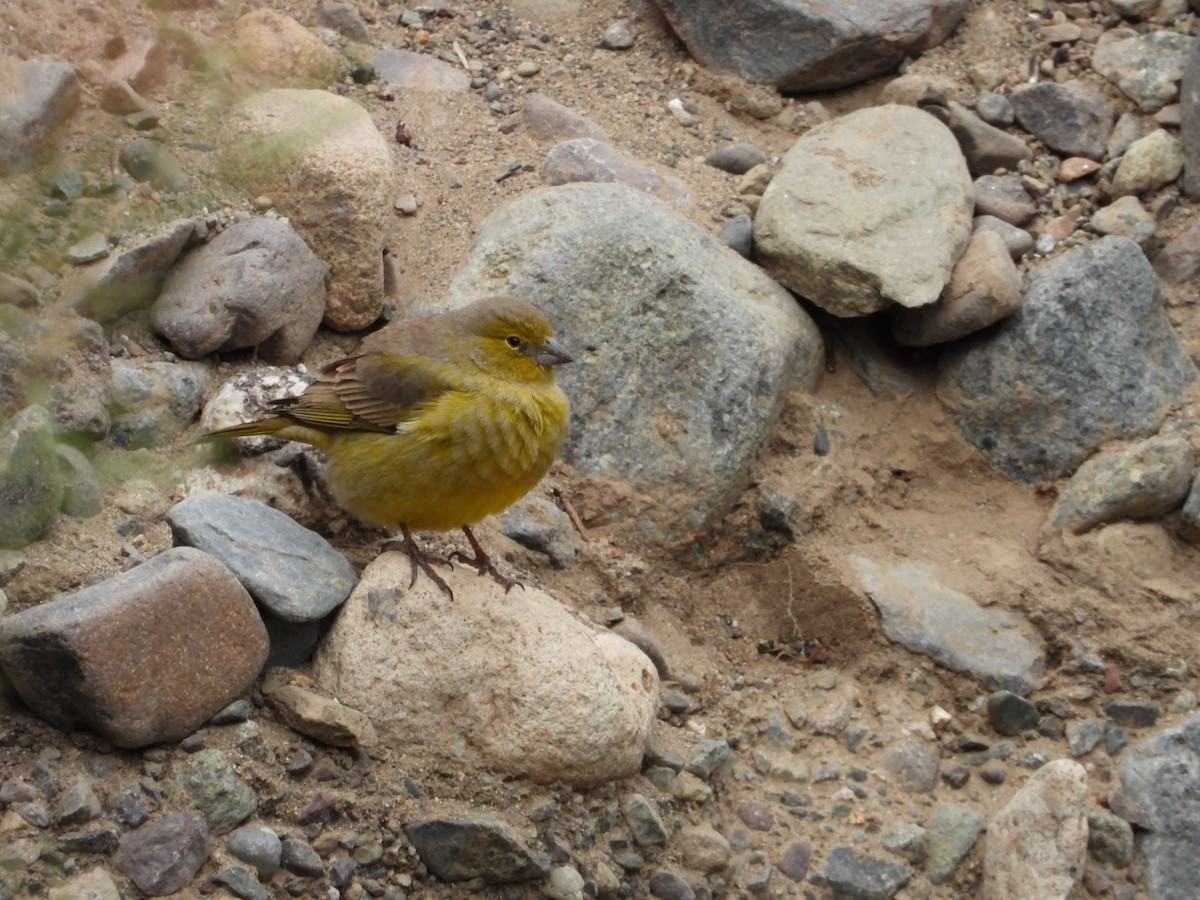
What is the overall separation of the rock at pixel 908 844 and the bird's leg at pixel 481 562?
5.01 feet

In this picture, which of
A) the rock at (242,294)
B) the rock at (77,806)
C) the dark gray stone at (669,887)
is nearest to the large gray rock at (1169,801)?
the dark gray stone at (669,887)

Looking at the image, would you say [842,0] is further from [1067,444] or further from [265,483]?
[265,483]

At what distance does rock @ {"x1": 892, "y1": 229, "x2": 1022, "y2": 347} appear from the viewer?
6.04 m

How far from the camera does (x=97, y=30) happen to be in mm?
1644

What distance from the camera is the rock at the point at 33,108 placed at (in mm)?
1572

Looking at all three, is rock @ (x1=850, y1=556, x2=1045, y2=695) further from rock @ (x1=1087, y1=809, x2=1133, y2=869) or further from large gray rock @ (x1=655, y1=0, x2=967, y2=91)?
large gray rock @ (x1=655, y1=0, x2=967, y2=91)

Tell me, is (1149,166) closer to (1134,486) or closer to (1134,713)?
(1134,486)

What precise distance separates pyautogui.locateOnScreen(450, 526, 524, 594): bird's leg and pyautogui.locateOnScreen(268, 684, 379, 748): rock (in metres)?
0.69

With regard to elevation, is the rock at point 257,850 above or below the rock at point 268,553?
below

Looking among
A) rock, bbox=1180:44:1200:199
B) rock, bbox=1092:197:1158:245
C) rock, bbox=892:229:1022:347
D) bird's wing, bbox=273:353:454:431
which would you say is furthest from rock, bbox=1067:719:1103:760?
rock, bbox=1180:44:1200:199

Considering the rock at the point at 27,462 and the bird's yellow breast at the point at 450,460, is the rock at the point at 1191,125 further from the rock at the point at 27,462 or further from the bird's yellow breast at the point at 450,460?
the rock at the point at 27,462

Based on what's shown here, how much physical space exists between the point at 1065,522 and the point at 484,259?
101 inches

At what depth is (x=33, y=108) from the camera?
1738 mm

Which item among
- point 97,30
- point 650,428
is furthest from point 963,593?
point 97,30
